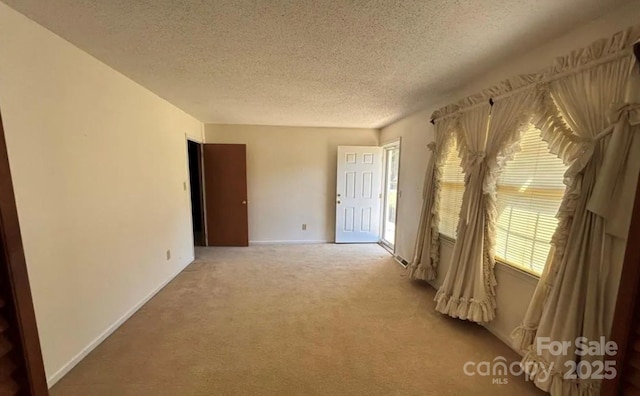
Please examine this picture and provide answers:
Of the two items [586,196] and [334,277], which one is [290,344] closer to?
[334,277]

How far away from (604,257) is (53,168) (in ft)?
10.6

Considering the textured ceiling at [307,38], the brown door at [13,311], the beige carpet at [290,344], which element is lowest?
the beige carpet at [290,344]

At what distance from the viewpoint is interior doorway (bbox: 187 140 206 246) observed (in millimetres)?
4395

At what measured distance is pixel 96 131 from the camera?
6.31ft

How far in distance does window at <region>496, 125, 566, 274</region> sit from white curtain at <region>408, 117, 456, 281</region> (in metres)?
0.77

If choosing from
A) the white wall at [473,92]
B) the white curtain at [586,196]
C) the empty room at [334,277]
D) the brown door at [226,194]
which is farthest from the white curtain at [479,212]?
the brown door at [226,194]

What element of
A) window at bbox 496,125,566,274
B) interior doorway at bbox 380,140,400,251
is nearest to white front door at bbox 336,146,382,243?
interior doorway at bbox 380,140,400,251

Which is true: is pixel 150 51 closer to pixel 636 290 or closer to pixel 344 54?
pixel 344 54

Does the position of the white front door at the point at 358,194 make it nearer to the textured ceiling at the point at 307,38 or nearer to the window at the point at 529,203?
the textured ceiling at the point at 307,38

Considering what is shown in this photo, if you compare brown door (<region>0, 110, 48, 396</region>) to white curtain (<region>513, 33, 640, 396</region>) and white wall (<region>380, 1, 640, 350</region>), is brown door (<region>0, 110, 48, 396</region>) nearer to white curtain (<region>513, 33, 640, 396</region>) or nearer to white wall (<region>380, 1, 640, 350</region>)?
white curtain (<region>513, 33, 640, 396</region>)

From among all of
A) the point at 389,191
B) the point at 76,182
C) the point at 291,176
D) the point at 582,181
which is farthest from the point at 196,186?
the point at 582,181

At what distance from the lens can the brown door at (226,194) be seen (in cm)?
435

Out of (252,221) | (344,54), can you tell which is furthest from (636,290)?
(252,221)

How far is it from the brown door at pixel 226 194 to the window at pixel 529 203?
374cm
